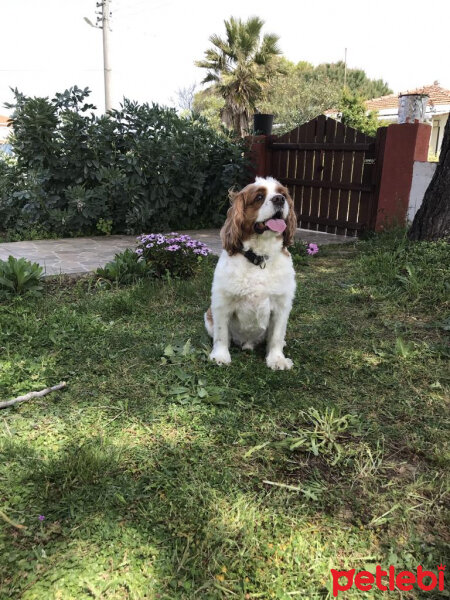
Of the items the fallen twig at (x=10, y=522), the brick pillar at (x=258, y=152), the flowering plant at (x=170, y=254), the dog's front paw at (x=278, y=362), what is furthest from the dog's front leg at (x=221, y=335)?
the brick pillar at (x=258, y=152)

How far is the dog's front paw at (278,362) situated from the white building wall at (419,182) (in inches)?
205

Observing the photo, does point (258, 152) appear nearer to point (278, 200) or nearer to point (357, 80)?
point (278, 200)

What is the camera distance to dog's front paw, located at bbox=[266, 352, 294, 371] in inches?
124

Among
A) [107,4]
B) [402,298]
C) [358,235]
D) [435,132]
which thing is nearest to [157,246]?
[402,298]

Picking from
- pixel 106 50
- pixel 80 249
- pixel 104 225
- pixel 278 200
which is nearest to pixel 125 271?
pixel 80 249

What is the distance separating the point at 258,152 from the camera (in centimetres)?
935

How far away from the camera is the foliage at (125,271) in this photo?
5.11m

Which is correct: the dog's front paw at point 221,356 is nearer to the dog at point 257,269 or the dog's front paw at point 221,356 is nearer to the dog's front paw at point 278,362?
the dog at point 257,269

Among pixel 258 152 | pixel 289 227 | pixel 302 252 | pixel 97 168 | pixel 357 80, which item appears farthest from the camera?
pixel 357 80

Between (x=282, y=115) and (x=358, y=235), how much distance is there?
23.6 metres

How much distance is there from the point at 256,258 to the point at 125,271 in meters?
2.53

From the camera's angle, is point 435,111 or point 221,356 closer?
point 221,356

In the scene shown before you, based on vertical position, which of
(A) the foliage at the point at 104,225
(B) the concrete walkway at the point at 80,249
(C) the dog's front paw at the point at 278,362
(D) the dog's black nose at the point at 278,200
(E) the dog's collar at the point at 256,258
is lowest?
(C) the dog's front paw at the point at 278,362

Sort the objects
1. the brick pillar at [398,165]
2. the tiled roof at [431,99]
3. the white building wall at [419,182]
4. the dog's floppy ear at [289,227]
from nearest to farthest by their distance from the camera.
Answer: the dog's floppy ear at [289,227], the white building wall at [419,182], the brick pillar at [398,165], the tiled roof at [431,99]
